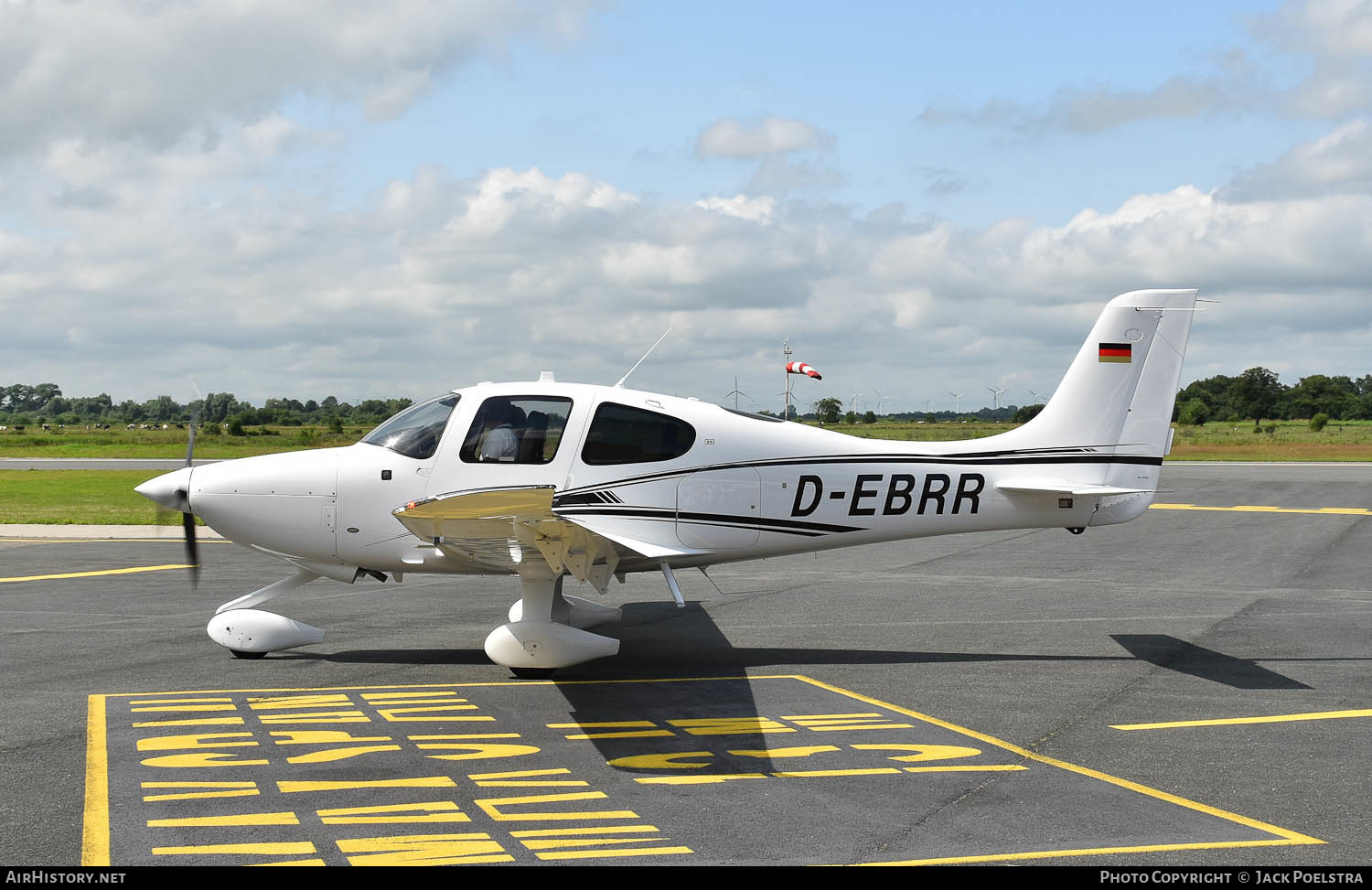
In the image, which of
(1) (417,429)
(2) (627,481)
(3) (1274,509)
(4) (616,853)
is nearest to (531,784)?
(4) (616,853)

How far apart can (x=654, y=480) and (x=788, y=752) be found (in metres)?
3.36

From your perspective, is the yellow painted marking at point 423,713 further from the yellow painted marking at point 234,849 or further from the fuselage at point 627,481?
the yellow painted marking at point 234,849

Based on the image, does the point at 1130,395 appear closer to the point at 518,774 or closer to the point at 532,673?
the point at 532,673

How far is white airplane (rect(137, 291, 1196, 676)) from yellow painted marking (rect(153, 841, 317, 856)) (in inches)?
144

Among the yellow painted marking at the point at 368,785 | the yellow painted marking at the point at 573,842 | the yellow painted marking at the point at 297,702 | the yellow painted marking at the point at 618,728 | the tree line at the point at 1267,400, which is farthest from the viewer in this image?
the tree line at the point at 1267,400

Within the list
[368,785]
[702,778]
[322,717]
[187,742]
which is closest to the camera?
[368,785]

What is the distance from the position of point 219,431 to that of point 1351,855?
40.1ft

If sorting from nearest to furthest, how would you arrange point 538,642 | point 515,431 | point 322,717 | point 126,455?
point 322,717 < point 538,642 < point 515,431 < point 126,455

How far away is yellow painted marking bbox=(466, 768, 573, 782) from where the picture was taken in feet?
22.0

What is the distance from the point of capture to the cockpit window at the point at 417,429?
9.79 m

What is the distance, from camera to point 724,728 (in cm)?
793

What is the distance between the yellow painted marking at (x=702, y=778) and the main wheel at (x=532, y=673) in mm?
2936

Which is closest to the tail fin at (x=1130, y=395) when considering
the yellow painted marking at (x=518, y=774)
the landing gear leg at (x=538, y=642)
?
the landing gear leg at (x=538, y=642)

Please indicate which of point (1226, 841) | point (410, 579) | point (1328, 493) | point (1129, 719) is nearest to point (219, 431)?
point (410, 579)
